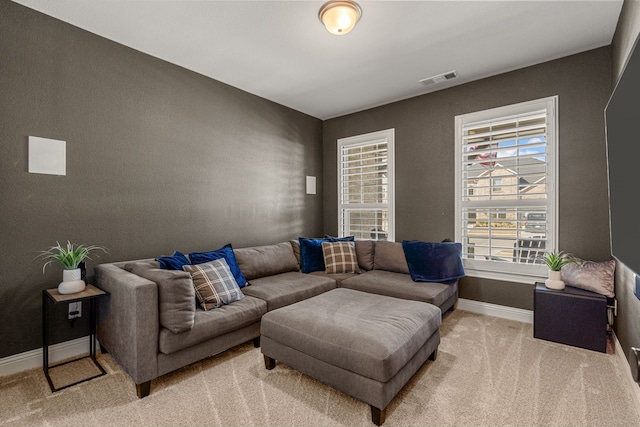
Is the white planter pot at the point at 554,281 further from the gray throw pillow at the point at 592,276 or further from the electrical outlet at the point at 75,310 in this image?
the electrical outlet at the point at 75,310

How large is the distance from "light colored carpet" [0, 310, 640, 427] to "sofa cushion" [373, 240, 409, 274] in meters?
1.25

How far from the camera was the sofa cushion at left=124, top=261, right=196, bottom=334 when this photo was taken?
2082mm

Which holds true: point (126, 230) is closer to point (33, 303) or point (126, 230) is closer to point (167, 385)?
point (33, 303)

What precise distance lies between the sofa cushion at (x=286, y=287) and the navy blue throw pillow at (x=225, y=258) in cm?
12

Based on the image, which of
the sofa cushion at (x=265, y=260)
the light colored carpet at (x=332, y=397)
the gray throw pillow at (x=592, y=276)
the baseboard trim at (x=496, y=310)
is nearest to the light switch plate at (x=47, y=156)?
the light colored carpet at (x=332, y=397)

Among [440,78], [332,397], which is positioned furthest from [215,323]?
[440,78]

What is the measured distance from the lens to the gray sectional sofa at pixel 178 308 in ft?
6.60

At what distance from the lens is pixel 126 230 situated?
9.24ft

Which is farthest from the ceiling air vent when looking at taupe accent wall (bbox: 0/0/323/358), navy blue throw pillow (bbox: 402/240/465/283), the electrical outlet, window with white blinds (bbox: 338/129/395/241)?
→ the electrical outlet

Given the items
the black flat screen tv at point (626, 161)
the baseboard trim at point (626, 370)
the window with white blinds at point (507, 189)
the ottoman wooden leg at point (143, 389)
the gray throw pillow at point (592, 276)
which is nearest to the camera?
the black flat screen tv at point (626, 161)

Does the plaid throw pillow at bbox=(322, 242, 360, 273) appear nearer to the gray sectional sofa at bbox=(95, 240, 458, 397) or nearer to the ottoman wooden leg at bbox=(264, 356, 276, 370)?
the gray sectional sofa at bbox=(95, 240, 458, 397)

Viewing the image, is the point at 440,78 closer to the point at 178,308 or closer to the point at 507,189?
the point at 507,189

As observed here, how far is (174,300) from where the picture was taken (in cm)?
210

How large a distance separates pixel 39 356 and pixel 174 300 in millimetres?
1274
